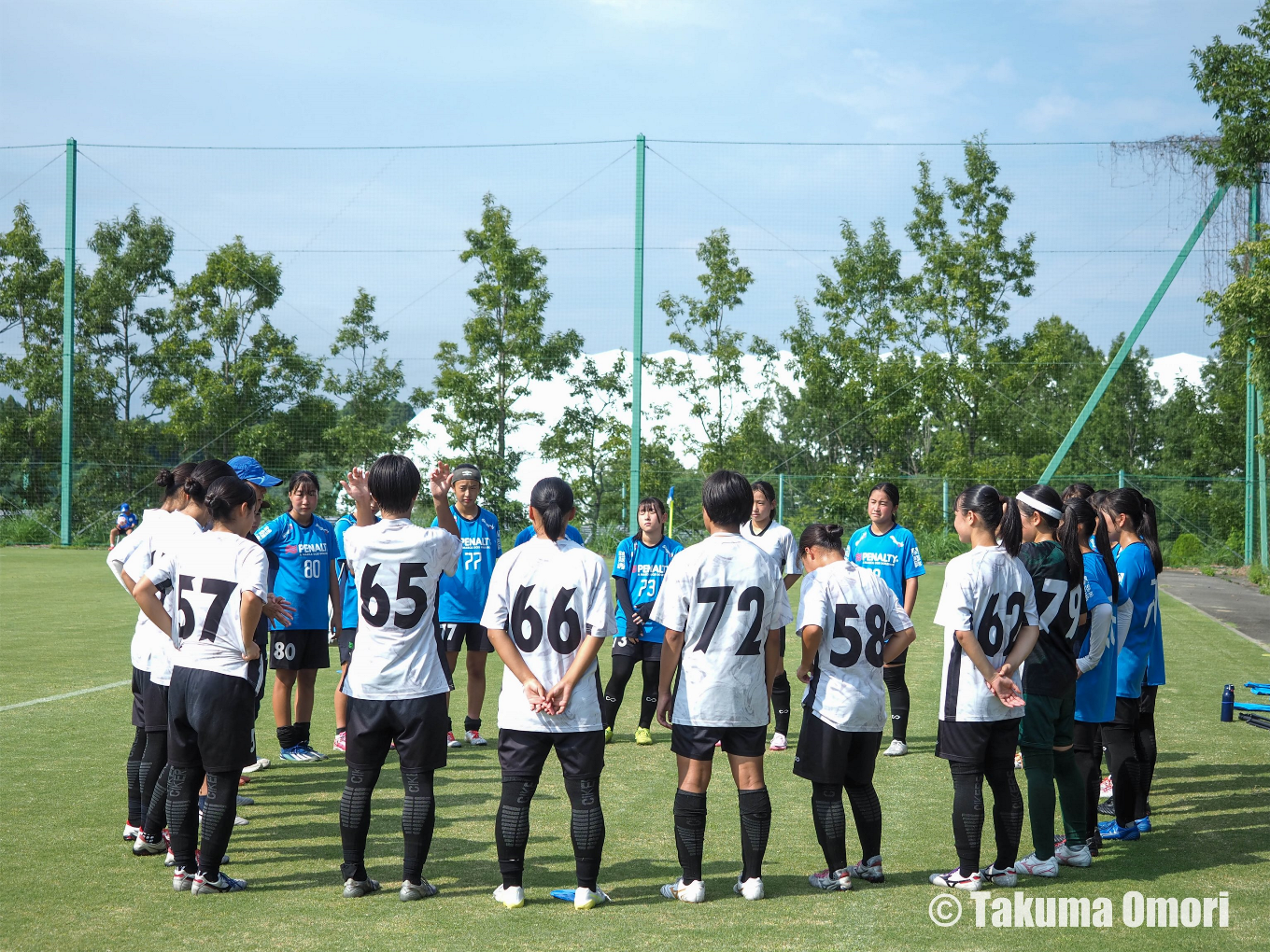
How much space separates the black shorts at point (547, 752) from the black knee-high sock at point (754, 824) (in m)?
0.67

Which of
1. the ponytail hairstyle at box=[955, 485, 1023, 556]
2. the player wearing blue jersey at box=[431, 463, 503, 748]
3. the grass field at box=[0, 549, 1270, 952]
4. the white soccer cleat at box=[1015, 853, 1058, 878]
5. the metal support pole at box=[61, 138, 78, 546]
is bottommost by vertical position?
the grass field at box=[0, 549, 1270, 952]

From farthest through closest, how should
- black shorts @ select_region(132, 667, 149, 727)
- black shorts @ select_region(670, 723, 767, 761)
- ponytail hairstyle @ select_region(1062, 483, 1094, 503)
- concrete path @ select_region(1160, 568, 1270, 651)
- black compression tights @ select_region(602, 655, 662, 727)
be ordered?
concrete path @ select_region(1160, 568, 1270, 651) → black compression tights @ select_region(602, 655, 662, 727) → ponytail hairstyle @ select_region(1062, 483, 1094, 503) → black shorts @ select_region(132, 667, 149, 727) → black shorts @ select_region(670, 723, 767, 761)

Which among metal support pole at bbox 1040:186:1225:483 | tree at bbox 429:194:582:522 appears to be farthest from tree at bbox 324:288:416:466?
metal support pole at bbox 1040:186:1225:483

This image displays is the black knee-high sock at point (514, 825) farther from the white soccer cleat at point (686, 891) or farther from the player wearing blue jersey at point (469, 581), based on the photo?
the player wearing blue jersey at point (469, 581)

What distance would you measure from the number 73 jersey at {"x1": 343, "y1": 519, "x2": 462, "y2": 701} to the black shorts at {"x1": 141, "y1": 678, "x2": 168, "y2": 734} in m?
1.08

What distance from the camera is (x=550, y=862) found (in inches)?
204

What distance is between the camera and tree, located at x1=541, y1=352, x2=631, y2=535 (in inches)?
947

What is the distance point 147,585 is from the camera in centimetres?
473

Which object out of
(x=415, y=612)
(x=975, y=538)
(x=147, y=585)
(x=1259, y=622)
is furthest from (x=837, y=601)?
(x=1259, y=622)

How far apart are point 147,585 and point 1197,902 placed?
187 inches

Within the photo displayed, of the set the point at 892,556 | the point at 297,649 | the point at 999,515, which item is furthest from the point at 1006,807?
the point at 297,649

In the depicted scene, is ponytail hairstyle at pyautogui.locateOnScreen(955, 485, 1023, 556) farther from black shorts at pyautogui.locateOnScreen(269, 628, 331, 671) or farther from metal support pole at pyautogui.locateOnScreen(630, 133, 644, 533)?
metal support pole at pyautogui.locateOnScreen(630, 133, 644, 533)

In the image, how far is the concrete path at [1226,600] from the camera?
14.6 m

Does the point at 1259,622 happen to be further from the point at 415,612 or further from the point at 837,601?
the point at 415,612
